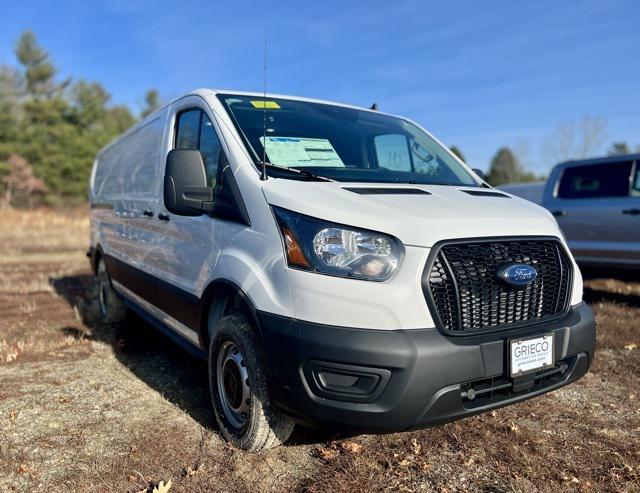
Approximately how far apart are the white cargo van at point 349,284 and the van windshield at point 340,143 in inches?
0.7

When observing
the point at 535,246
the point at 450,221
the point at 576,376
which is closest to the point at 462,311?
the point at 450,221

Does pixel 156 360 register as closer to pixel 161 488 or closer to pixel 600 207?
pixel 161 488

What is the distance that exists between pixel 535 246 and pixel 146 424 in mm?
2534

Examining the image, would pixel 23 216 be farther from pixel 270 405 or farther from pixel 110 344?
pixel 270 405

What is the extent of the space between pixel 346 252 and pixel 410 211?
37cm

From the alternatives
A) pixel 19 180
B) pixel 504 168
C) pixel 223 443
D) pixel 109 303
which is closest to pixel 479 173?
pixel 223 443

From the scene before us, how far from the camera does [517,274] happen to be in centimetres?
242

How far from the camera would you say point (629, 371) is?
417 cm

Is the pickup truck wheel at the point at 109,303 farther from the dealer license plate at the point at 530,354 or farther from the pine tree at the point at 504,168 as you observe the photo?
the pine tree at the point at 504,168

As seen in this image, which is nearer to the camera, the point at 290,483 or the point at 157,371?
the point at 290,483

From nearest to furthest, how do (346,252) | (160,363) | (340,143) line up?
(346,252) → (340,143) → (160,363)

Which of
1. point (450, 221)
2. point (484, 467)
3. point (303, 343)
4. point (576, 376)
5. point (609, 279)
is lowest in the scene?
point (609, 279)

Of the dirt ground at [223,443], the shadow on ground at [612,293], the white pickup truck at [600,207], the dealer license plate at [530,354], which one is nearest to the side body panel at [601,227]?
the white pickup truck at [600,207]

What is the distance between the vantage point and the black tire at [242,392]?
256 cm
